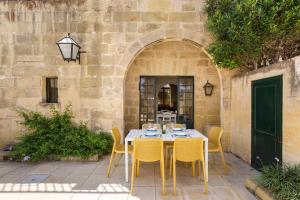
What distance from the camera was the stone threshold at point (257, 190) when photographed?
2864 mm

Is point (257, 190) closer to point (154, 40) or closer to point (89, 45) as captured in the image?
point (154, 40)

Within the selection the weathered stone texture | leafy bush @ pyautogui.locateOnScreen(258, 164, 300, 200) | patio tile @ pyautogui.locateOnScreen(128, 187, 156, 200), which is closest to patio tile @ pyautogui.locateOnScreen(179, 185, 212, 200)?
patio tile @ pyautogui.locateOnScreen(128, 187, 156, 200)

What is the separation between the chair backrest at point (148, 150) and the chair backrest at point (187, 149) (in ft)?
0.76

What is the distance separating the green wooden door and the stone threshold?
0.50 m

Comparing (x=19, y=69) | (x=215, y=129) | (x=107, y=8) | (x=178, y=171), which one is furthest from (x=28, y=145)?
(x=215, y=129)

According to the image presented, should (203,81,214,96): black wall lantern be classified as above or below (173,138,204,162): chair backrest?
above

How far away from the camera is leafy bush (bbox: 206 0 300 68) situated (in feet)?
12.0

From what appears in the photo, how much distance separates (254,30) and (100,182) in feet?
11.9

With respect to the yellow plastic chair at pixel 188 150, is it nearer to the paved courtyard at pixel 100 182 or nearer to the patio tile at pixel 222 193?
the patio tile at pixel 222 193

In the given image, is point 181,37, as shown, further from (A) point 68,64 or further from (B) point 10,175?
(B) point 10,175

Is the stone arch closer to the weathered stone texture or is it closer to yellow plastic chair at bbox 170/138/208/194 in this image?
the weathered stone texture

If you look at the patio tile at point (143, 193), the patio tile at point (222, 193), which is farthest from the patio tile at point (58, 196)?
the patio tile at point (222, 193)

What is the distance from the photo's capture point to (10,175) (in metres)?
4.05

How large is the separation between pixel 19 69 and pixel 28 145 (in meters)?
1.91
